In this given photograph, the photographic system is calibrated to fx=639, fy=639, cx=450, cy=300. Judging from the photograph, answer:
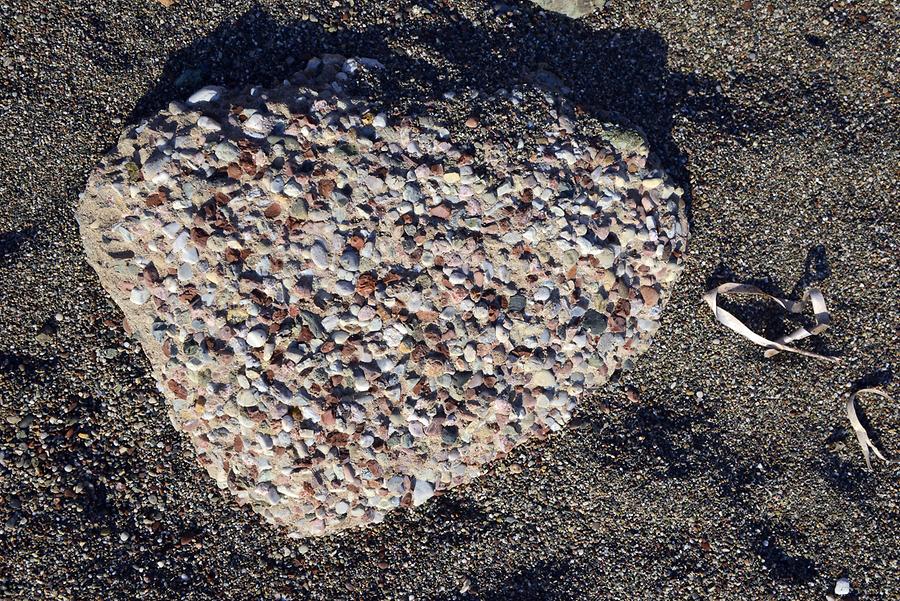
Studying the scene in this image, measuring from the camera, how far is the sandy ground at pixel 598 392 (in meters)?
4.15

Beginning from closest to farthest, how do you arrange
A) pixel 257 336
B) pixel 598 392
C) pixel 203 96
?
pixel 257 336, pixel 203 96, pixel 598 392

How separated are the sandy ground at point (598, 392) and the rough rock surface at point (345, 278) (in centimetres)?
31

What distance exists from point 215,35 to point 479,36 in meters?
1.77

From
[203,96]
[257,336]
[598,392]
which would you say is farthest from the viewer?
[598,392]

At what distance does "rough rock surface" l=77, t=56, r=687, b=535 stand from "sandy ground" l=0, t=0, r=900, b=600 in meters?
0.31

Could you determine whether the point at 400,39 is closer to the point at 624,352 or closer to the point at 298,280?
the point at 298,280

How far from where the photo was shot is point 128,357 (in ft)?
13.9

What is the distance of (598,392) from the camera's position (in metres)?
4.40

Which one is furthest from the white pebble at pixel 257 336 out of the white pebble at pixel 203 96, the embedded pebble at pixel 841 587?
the embedded pebble at pixel 841 587

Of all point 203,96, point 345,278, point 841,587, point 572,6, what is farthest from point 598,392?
point 203,96

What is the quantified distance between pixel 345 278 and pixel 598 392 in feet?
6.24

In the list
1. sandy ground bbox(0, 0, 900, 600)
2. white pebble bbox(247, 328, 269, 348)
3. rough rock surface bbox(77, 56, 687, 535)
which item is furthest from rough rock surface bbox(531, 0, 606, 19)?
white pebble bbox(247, 328, 269, 348)

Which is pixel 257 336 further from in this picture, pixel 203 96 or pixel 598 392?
pixel 598 392

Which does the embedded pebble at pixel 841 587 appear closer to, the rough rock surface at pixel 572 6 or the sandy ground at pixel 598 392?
the sandy ground at pixel 598 392
